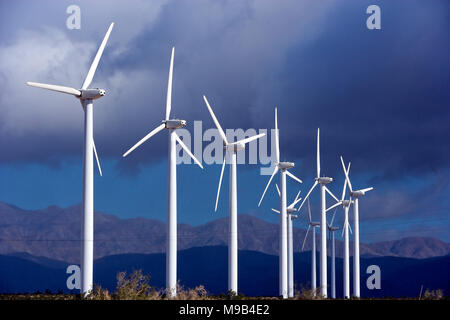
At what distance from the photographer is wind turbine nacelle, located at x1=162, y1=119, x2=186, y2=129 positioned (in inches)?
3059

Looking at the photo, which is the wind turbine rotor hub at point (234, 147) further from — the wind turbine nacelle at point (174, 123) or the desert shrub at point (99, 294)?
the desert shrub at point (99, 294)

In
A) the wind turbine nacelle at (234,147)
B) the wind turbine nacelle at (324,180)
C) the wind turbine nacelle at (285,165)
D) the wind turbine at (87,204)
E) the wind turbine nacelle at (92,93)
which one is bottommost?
the wind turbine at (87,204)

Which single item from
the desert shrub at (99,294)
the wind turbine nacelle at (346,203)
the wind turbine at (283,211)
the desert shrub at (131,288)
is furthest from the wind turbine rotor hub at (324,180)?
the desert shrub at (131,288)

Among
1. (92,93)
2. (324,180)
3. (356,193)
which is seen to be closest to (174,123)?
(92,93)

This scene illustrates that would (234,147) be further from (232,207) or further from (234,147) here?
(232,207)

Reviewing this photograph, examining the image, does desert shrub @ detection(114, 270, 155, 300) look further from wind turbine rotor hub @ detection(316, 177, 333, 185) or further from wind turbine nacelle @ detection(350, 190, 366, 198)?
wind turbine nacelle @ detection(350, 190, 366, 198)

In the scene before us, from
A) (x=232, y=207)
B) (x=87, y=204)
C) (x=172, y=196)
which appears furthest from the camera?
(x=232, y=207)

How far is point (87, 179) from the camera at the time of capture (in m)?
61.7

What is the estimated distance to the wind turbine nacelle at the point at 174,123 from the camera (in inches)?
3059

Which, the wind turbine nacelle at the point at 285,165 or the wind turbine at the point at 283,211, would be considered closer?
the wind turbine at the point at 283,211

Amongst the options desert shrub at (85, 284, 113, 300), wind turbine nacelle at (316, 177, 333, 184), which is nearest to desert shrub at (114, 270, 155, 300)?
desert shrub at (85, 284, 113, 300)

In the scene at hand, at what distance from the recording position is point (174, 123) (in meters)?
77.8
